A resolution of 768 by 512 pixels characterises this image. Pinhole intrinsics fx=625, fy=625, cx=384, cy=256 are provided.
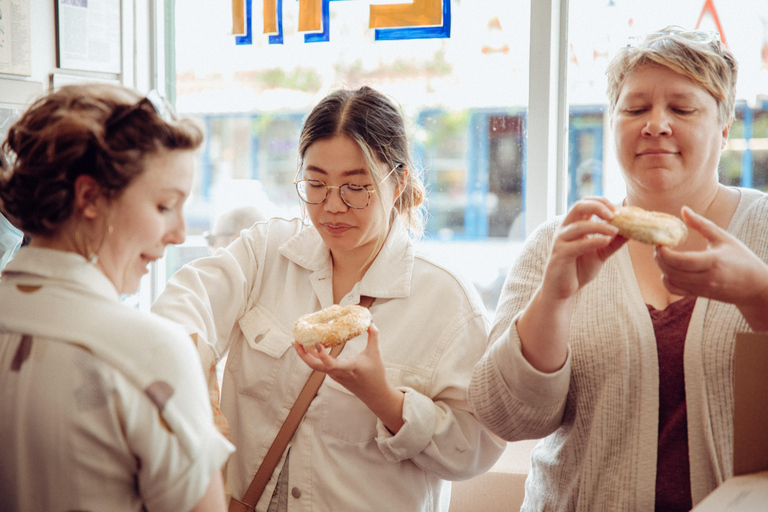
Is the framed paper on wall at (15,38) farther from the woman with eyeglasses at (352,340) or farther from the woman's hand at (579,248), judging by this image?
the woman's hand at (579,248)

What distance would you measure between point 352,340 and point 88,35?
6.11 feet

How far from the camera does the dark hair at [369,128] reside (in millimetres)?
1571

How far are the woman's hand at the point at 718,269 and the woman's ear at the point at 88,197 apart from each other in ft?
2.84

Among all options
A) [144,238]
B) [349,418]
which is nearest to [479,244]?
[349,418]

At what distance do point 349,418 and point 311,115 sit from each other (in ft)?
2.59

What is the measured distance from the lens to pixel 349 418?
1504 millimetres

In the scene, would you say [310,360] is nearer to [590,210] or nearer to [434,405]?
[434,405]

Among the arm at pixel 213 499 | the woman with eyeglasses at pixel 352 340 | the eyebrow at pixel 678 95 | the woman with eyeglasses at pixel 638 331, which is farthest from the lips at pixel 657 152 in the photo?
the arm at pixel 213 499

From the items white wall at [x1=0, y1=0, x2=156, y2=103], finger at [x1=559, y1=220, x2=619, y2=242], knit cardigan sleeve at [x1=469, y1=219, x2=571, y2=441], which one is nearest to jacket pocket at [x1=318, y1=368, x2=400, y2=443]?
knit cardigan sleeve at [x1=469, y1=219, x2=571, y2=441]

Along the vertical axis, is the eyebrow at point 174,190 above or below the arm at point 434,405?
above

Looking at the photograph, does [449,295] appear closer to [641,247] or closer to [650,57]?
[641,247]

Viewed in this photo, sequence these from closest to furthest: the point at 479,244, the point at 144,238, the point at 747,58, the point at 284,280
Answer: the point at 144,238 < the point at 284,280 < the point at 747,58 < the point at 479,244

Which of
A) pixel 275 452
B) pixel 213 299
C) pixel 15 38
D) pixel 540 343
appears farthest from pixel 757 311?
pixel 15 38

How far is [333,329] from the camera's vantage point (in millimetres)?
1378
